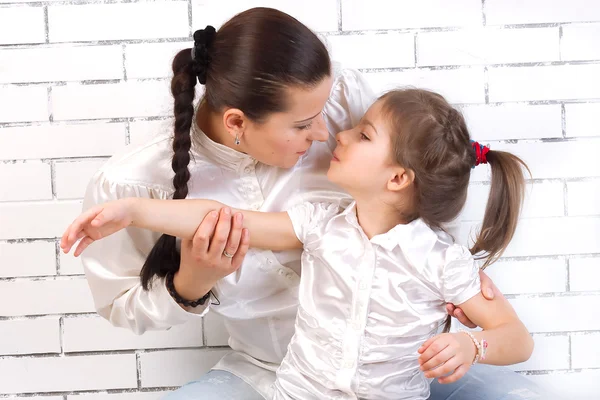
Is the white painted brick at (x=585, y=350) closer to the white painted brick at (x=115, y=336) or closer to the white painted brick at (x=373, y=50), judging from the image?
the white painted brick at (x=373, y=50)

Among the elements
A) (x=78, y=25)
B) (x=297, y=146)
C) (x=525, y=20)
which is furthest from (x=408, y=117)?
(x=78, y=25)

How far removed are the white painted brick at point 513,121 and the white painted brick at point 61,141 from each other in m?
0.92

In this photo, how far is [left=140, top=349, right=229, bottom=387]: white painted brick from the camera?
80.9 inches

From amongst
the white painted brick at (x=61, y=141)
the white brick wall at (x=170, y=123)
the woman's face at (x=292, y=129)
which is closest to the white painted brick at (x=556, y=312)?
the white brick wall at (x=170, y=123)

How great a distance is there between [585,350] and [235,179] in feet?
3.84

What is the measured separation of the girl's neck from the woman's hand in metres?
0.25

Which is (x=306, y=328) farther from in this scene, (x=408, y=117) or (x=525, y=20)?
(x=525, y=20)

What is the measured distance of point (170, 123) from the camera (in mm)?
1798

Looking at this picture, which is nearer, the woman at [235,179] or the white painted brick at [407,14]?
the woman at [235,179]

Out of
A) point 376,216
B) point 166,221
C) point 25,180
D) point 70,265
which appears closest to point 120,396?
point 70,265

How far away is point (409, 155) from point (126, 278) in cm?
66

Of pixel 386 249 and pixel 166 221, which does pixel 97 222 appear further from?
pixel 386 249

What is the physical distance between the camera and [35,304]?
201cm

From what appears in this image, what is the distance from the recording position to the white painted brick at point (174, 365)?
2.05 metres
